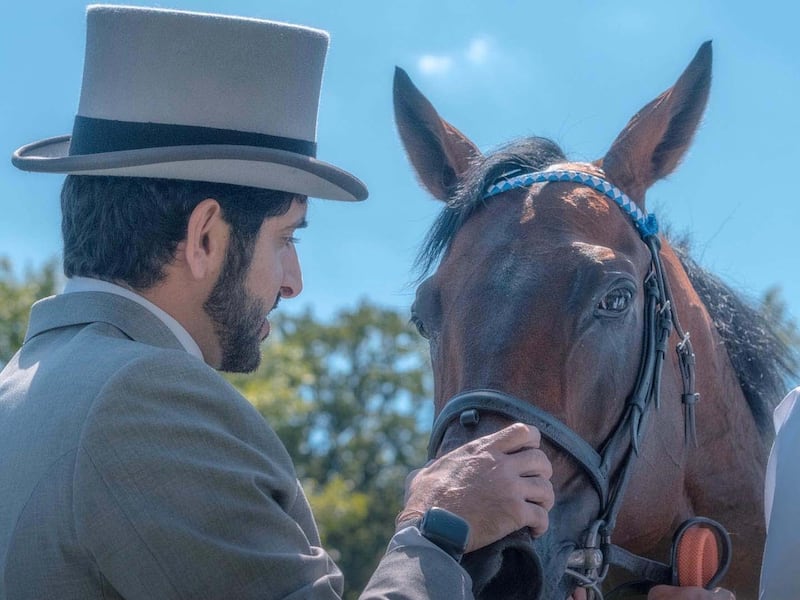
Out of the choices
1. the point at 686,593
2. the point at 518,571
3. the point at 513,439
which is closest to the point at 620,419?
the point at 686,593

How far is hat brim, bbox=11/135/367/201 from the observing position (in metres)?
2.56

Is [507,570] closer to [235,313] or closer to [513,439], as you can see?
[513,439]

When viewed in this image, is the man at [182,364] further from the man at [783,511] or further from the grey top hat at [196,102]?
the man at [783,511]

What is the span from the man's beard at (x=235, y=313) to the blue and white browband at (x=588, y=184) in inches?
51.8

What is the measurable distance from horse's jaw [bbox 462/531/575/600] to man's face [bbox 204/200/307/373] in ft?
2.73

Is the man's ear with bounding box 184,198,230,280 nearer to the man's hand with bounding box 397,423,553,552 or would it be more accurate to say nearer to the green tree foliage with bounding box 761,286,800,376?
the man's hand with bounding box 397,423,553,552

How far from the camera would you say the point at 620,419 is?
3.47m

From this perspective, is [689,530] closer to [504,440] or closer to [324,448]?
[504,440]

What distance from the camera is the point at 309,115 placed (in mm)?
2916

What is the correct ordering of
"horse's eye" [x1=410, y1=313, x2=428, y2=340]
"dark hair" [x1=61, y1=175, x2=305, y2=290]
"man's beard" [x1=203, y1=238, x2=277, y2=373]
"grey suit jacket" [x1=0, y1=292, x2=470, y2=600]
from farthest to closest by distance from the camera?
"horse's eye" [x1=410, y1=313, x2=428, y2=340] → "man's beard" [x1=203, y1=238, x2=277, y2=373] → "dark hair" [x1=61, y1=175, x2=305, y2=290] → "grey suit jacket" [x1=0, y1=292, x2=470, y2=600]

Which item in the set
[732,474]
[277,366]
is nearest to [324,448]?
[277,366]

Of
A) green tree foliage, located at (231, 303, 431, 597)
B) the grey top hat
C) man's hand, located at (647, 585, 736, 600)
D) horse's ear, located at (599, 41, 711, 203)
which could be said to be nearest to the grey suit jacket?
the grey top hat

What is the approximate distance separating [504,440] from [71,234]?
126 cm

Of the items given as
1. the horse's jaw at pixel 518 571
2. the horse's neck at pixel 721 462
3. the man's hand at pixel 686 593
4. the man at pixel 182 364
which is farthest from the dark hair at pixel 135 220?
the horse's neck at pixel 721 462
